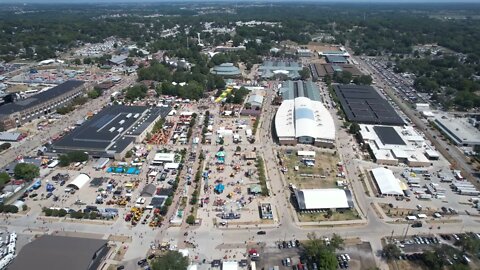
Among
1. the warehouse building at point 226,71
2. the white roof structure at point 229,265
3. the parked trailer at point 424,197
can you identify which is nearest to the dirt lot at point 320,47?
the warehouse building at point 226,71

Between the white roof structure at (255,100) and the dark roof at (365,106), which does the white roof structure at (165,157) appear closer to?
the white roof structure at (255,100)

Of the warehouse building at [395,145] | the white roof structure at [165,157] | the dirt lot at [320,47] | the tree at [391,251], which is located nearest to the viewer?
the tree at [391,251]

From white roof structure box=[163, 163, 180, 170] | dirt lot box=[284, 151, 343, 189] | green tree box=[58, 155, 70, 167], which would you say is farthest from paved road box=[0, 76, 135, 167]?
dirt lot box=[284, 151, 343, 189]

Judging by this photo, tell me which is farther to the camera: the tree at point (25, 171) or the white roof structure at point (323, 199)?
the tree at point (25, 171)

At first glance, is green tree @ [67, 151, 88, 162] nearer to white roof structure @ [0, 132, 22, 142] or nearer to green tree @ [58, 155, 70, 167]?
green tree @ [58, 155, 70, 167]

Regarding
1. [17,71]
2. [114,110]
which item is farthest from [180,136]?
[17,71]

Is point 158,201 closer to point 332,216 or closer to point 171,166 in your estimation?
point 171,166

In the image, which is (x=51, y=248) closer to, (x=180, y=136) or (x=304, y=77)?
(x=180, y=136)
